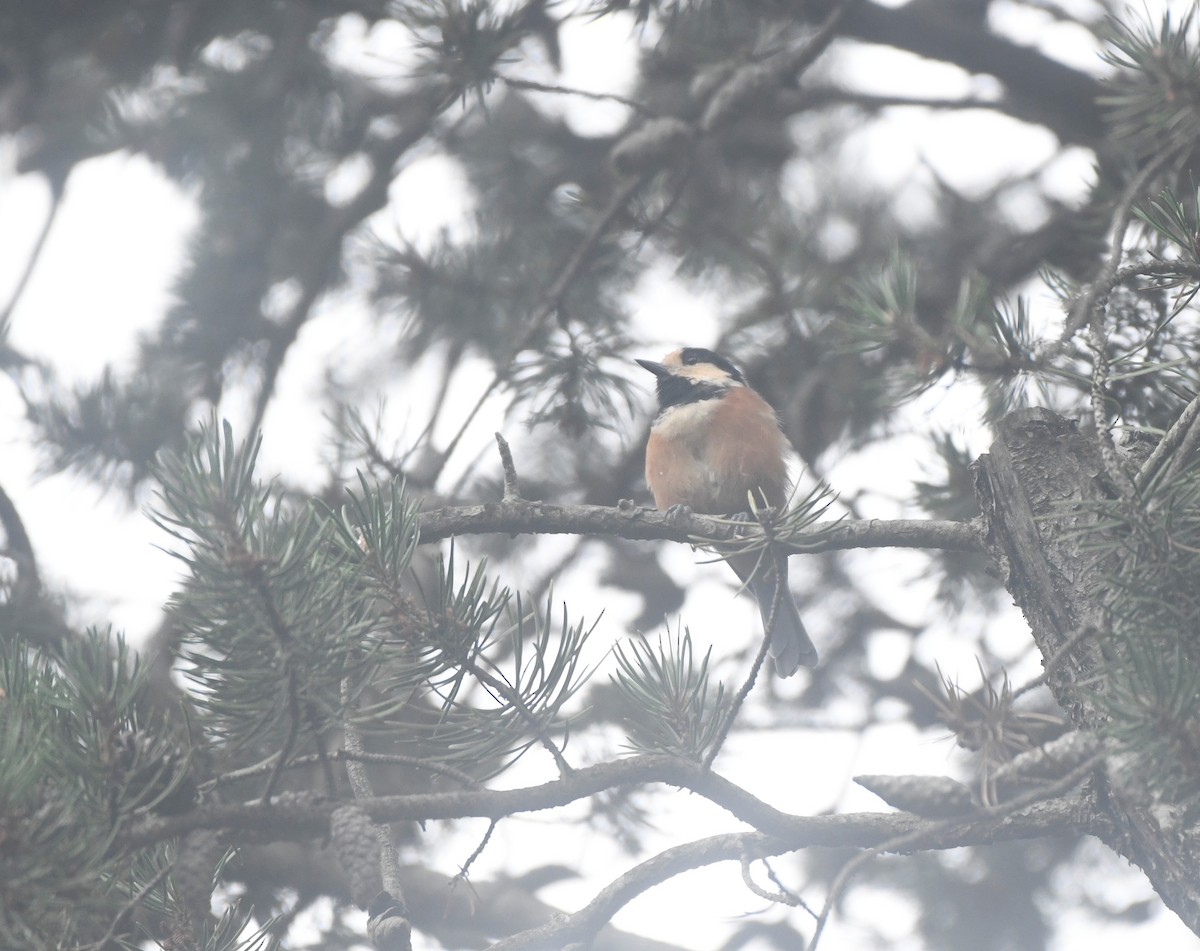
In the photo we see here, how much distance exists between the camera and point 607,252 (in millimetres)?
3686

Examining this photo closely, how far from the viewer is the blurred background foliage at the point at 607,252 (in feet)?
9.03

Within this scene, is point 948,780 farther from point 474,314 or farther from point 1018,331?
point 474,314

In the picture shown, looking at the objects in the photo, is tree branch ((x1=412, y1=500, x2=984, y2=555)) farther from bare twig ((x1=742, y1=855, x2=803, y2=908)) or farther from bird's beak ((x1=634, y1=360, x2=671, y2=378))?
bird's beak ((x1=634, y1=360, x2=671, y2=378))

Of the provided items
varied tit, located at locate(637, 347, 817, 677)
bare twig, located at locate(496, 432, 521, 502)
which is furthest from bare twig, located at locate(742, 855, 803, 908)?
varied tit, located at locate(637, 347, 817, 677)

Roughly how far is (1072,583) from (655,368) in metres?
2.25

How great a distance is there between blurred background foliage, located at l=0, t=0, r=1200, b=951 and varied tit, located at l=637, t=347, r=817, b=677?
0.49ft

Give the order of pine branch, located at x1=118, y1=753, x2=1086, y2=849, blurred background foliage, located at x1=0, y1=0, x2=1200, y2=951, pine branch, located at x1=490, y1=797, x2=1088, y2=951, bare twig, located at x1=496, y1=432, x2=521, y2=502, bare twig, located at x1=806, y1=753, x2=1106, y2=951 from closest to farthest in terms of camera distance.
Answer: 1. bare twig, located at x1=806, y1=753, x2=1106, y2=951
2. pine branch, located at x1=118, y1=753, x2=1086, y2=849
3. pine branch, located at x1=490, y1=797, x2=1088, y2=951
4. bare twig, located at x1=496, y1=432, x2=521, y2=502
5. blurred background foliage, located at x1=0, y1=0, x2=1200, y2=951

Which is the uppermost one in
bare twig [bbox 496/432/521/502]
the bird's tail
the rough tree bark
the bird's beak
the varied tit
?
the bird's beak

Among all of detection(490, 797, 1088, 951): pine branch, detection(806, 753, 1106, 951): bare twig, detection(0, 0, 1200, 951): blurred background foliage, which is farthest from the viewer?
detection(0, 0, 1200, 951): blurred background foliage

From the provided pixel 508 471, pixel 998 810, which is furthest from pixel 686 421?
pixel 998 810

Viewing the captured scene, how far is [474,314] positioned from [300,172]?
891 mm

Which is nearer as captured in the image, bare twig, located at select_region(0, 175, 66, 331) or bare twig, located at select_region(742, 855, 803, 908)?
bare twig, located at select_region(742, 855, 803, 908)

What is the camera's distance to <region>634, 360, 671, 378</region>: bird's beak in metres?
3.59

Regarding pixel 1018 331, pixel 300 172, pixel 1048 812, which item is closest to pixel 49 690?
pixel 1048 812
